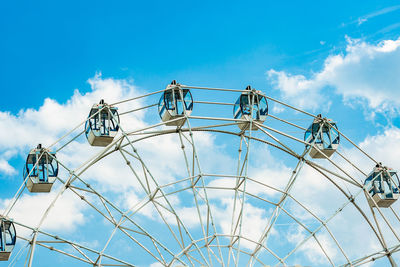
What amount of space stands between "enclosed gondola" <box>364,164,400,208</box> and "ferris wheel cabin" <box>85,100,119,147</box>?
43.4ft

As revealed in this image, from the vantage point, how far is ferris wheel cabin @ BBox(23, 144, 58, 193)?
105ft

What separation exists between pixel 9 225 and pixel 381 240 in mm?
17716

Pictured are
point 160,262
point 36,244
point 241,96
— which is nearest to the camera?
point 36,244

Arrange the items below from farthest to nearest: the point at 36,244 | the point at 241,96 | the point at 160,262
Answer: the point at 241,96
the point at 160,262
the point at 36,244

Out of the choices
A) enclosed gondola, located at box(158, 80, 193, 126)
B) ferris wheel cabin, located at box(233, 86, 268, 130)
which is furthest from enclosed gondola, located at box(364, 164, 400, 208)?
enclosed gondola, located at box(158, 80, 193, 126)

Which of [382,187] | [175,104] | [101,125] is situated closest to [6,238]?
[101,125]

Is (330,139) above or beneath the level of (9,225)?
above

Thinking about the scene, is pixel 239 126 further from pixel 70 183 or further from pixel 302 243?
pixel 70 183

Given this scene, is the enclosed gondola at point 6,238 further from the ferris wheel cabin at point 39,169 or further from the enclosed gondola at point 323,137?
the enclosed gondola at point 323,137

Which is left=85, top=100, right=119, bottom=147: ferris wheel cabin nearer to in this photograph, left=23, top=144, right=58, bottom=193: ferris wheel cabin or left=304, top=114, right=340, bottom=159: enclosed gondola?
left=23, top=144, right=58, bottom=193: ferris wheel cabin

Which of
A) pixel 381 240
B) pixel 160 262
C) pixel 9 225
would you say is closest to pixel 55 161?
pixel 9 225

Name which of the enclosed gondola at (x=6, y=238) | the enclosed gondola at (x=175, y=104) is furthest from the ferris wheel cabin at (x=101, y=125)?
the enclosed gondola at (x=6, y=238)

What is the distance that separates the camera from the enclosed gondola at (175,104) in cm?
3362

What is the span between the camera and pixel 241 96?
3547cm
